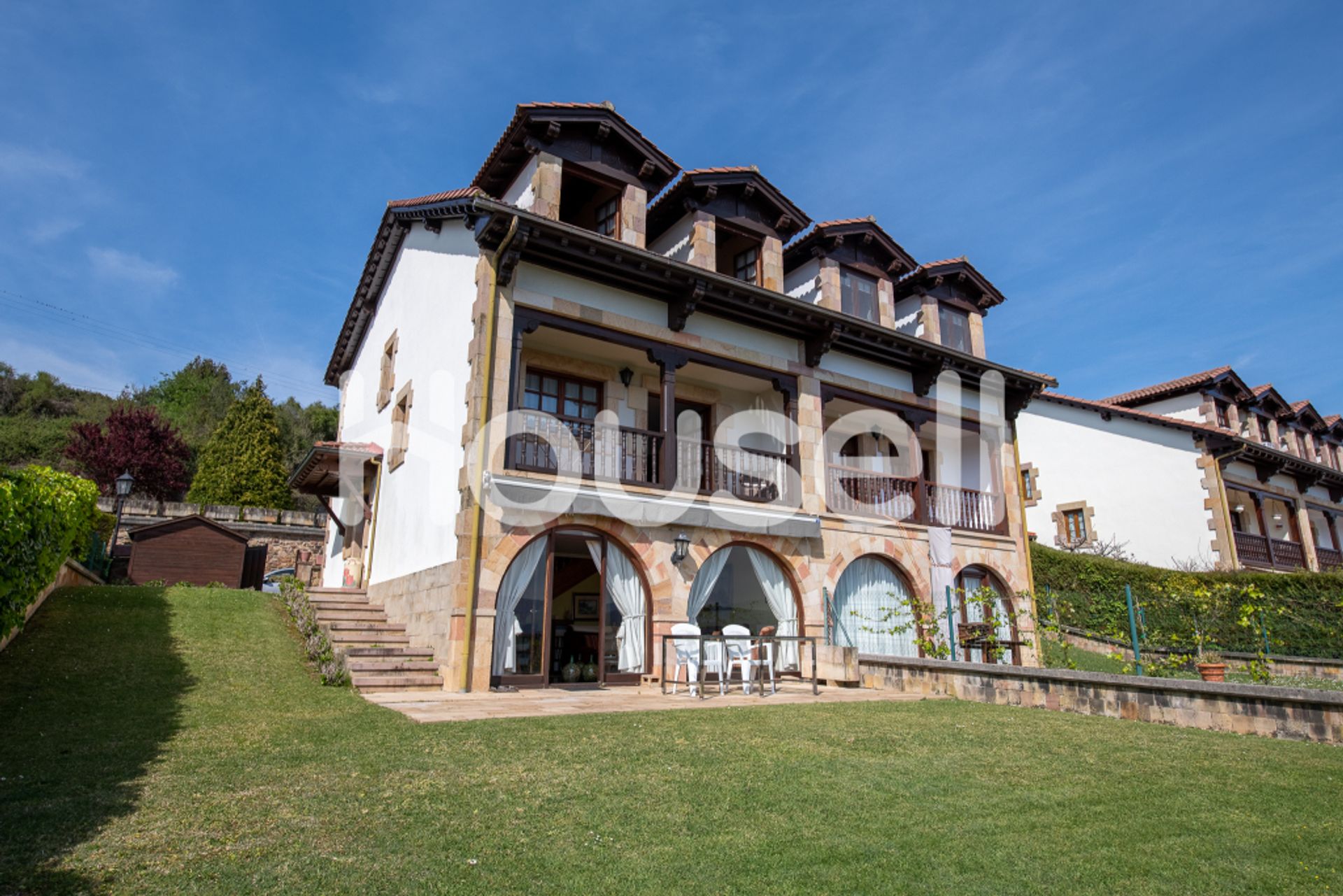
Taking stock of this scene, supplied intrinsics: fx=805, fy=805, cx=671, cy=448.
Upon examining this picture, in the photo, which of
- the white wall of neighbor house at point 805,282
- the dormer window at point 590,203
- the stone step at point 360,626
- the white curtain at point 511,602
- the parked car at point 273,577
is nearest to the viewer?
the white curtain at point 511,602

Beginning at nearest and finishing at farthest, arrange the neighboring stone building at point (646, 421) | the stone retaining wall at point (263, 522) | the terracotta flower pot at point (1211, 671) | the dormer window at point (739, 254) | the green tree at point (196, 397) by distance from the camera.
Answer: the terracotta flower pot at point (1211, 671) < the neighboring stone building at point (646, 421) < the dormer window at point (739, 254) < the stone retaining wall at point (263, 522) < the green tree at point (196, 397)

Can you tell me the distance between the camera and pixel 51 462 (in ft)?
127

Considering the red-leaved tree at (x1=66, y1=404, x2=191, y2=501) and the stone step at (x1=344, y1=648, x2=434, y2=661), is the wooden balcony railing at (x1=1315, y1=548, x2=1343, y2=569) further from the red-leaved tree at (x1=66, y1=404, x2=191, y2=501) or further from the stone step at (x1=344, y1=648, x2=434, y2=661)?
the red-leaved tree at (x1=66, y1=404, x2=191, y2=501)

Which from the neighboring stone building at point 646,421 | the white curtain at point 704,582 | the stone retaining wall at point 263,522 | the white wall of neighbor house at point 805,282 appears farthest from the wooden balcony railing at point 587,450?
the stone retaining wall at point 263,522

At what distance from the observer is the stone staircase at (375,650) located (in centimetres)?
886

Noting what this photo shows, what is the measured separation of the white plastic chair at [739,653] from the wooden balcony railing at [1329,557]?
2518 centimetres

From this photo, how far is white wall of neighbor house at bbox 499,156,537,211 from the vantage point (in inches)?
452

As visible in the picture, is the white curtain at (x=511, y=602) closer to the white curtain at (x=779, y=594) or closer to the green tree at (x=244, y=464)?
the white curtain at (x=779, y=594)

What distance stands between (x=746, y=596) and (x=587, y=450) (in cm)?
376

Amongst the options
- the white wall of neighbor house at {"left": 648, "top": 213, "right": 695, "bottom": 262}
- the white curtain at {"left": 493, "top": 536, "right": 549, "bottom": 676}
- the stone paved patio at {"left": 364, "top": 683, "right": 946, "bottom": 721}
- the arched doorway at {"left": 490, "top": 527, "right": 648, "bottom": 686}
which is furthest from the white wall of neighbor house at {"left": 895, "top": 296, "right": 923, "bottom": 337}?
the white curtain at {"left": 493, "top": 536, "right": 549, "bottom": 676}

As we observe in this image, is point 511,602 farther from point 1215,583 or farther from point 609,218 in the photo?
point 1215,583

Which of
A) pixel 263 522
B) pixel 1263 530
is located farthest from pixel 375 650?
pixel 1263 530

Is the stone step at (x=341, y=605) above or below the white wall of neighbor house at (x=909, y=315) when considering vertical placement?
below

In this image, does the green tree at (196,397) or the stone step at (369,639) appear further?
the green tree at (196,397)
